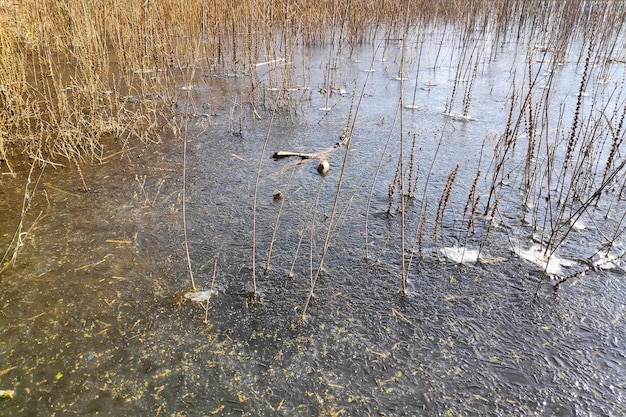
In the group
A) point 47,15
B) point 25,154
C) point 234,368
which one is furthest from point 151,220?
point 47,15

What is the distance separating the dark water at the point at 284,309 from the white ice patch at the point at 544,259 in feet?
0.17

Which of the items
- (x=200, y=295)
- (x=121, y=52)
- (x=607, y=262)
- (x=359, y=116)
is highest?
(x=121, y=52)

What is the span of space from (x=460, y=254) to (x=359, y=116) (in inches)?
91.1

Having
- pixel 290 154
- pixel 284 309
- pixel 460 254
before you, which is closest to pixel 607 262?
pixel 460 254

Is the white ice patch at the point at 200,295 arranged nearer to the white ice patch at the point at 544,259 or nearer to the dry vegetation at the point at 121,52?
the dry vegetation at the point at 121,52

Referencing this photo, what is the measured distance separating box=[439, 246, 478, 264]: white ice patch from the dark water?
4 cm

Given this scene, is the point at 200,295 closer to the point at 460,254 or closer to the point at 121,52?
the point at 460,254

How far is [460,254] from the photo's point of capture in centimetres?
216

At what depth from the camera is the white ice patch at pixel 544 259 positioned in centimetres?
204

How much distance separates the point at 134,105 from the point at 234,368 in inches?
129

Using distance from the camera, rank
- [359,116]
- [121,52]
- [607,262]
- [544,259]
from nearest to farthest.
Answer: [607,262]
[544,259]
[359,116]
[121,52]

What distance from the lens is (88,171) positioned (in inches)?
116

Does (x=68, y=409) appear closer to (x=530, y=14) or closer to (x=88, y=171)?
(x=88, y=171)

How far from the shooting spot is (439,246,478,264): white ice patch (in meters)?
2.11
